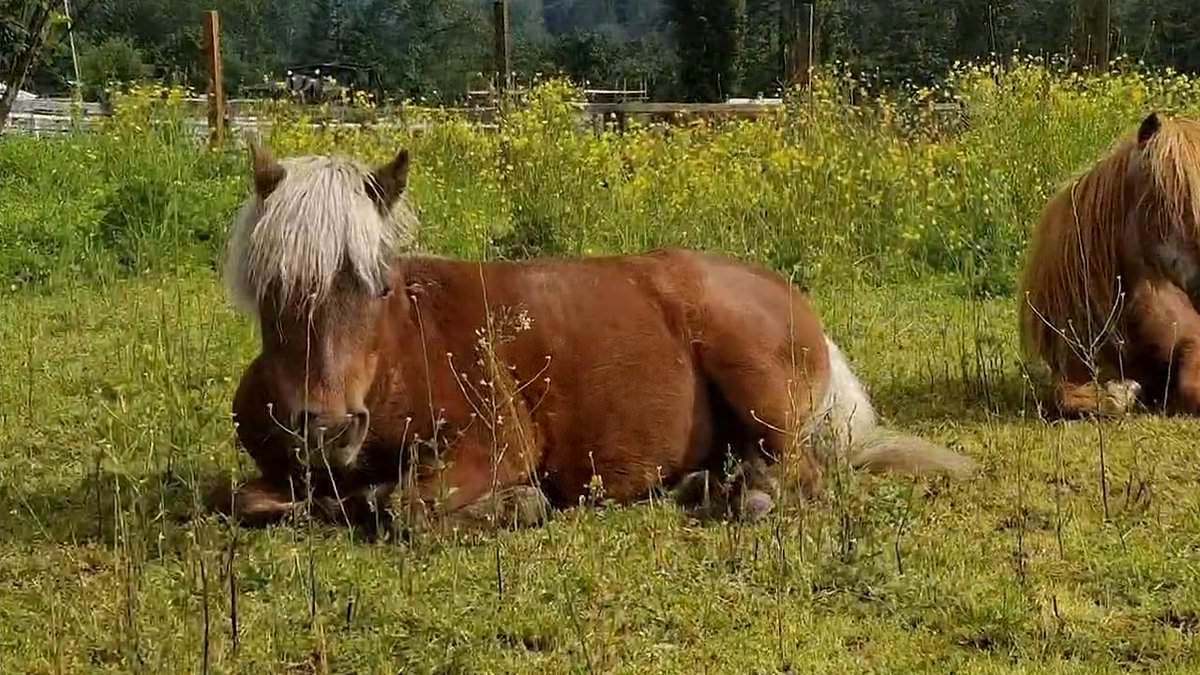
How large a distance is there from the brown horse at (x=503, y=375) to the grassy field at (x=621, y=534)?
19 centimetres

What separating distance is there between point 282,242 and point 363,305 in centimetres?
33

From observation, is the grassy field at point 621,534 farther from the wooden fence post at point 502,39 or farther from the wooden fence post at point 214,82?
the wooden fence post at point 502,39

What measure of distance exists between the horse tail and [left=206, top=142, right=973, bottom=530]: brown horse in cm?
1

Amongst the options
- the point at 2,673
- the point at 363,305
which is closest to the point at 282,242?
the point at 363,305

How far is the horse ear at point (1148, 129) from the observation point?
654 cm

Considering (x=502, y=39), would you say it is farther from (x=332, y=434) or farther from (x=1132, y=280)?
(x=332, y=434)

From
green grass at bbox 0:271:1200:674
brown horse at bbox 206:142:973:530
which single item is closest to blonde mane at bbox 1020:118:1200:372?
green grass at bbox 0:271:1200:674

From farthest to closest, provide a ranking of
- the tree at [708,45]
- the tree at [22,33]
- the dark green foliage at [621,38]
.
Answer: the tree at [708,45] < the dark green foliage at [621,38] < the tree at [22,33]

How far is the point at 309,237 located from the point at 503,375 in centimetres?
95

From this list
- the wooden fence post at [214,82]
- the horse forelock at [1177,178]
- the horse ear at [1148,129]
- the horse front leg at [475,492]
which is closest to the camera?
→ the horse front leg at [475,492]

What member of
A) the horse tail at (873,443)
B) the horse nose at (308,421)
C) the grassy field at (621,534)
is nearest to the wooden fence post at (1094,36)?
the grassy field at (621,534)

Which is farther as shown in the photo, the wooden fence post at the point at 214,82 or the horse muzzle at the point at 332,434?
the wooden fence post at the point at 214,82

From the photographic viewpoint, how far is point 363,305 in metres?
4.62

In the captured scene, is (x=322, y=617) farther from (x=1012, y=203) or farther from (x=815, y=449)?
(x=1012, y=203)
